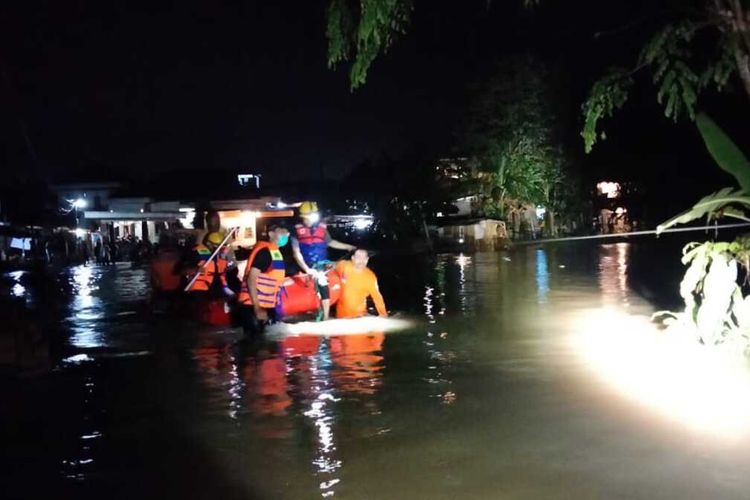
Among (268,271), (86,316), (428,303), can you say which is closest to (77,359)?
(268,271)

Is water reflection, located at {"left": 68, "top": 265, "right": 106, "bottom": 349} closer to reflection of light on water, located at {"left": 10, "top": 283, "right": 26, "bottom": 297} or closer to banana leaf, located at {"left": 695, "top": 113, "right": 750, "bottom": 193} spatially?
reflection of light on water, located at {"left": 10, "top": 283, "right": 26, "bottom": 297}

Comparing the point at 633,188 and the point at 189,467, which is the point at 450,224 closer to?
the point at 633,188

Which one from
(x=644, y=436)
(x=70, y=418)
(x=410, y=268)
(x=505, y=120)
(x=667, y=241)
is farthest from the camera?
(x=505, y=120)

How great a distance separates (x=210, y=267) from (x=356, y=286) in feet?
9.74

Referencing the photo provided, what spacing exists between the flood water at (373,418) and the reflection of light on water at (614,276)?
2.48 meters

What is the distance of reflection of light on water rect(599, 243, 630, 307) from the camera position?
17.1 meters

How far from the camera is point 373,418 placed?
7.88m

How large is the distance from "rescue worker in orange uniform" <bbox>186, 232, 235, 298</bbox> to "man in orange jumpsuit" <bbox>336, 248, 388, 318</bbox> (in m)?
2.24

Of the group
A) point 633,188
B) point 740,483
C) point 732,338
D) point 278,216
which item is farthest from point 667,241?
point 740,483

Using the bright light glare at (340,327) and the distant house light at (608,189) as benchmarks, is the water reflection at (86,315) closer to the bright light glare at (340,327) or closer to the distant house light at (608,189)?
the bright light glare at (340,327)

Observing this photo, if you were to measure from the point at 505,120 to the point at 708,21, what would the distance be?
41.9 m

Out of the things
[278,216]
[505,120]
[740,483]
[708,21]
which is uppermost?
[505,120]

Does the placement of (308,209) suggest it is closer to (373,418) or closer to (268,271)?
(268,271)

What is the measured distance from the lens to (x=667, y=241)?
3934 cm
